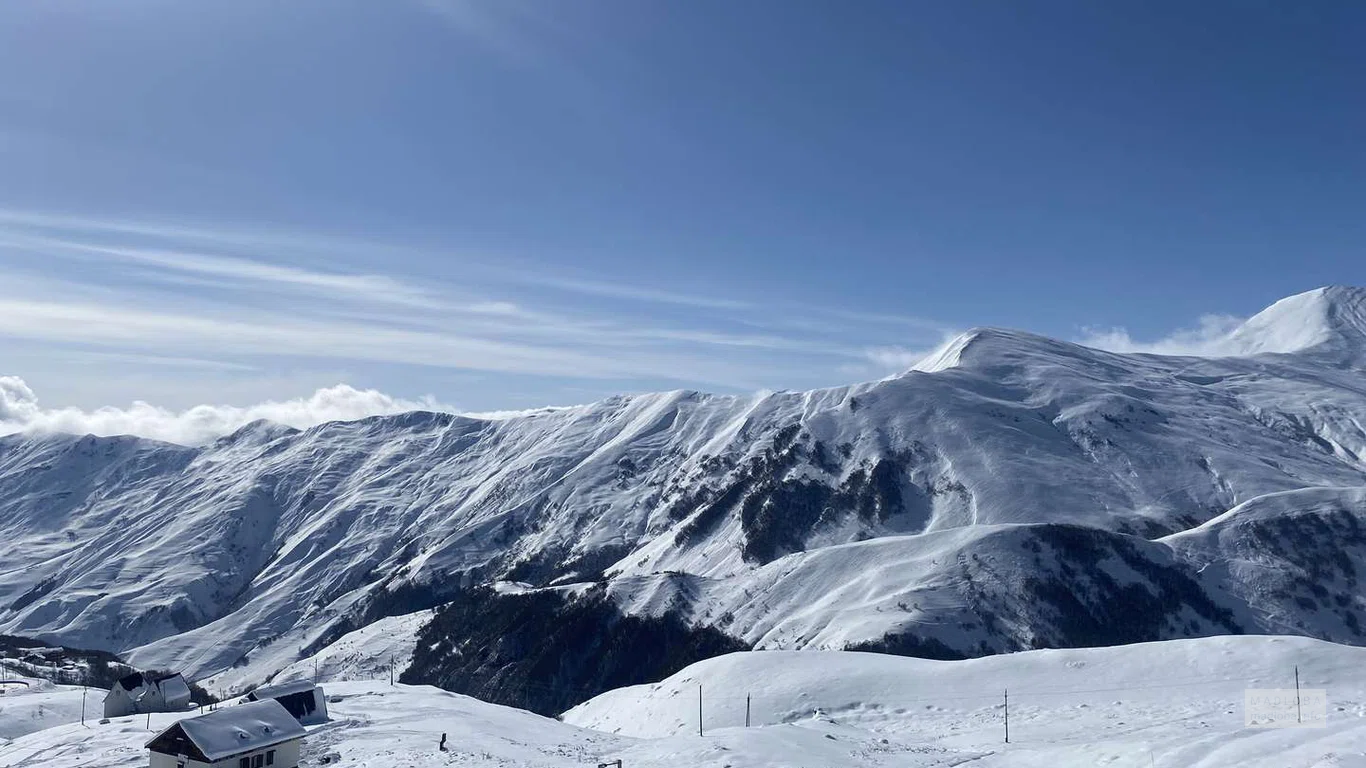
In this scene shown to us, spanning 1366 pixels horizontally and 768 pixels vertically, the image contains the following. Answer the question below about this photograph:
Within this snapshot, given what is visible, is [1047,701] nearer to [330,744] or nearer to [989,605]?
[330,744]

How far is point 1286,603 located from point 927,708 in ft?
414

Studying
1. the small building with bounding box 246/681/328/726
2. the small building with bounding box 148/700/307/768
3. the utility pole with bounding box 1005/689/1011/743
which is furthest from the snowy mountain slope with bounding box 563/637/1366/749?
the small building with bounding box 148/700/307/768

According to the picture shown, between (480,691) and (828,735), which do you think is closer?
(828,735)

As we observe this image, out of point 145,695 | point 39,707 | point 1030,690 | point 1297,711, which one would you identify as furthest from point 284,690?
point 1297,711

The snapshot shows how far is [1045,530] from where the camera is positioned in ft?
579

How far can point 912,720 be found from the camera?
233 feet

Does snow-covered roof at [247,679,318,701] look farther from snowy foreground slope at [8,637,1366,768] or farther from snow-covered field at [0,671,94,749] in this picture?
snow-covered field at [0,671,94,749]

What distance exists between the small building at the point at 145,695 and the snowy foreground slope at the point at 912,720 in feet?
54.6

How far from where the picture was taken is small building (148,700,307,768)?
54.8m

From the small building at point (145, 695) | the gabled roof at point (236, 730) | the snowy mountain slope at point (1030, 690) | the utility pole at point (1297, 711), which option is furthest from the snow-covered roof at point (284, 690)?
the utility pole at point (1297, 711)

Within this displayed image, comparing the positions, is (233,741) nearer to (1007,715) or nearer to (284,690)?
(284,690)

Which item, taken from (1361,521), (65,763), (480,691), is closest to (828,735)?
(65,763)

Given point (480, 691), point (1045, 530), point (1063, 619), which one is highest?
point (1045, 530)

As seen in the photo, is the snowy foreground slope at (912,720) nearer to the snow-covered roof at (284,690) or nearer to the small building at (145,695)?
the snow-covered roof at (284,690)
